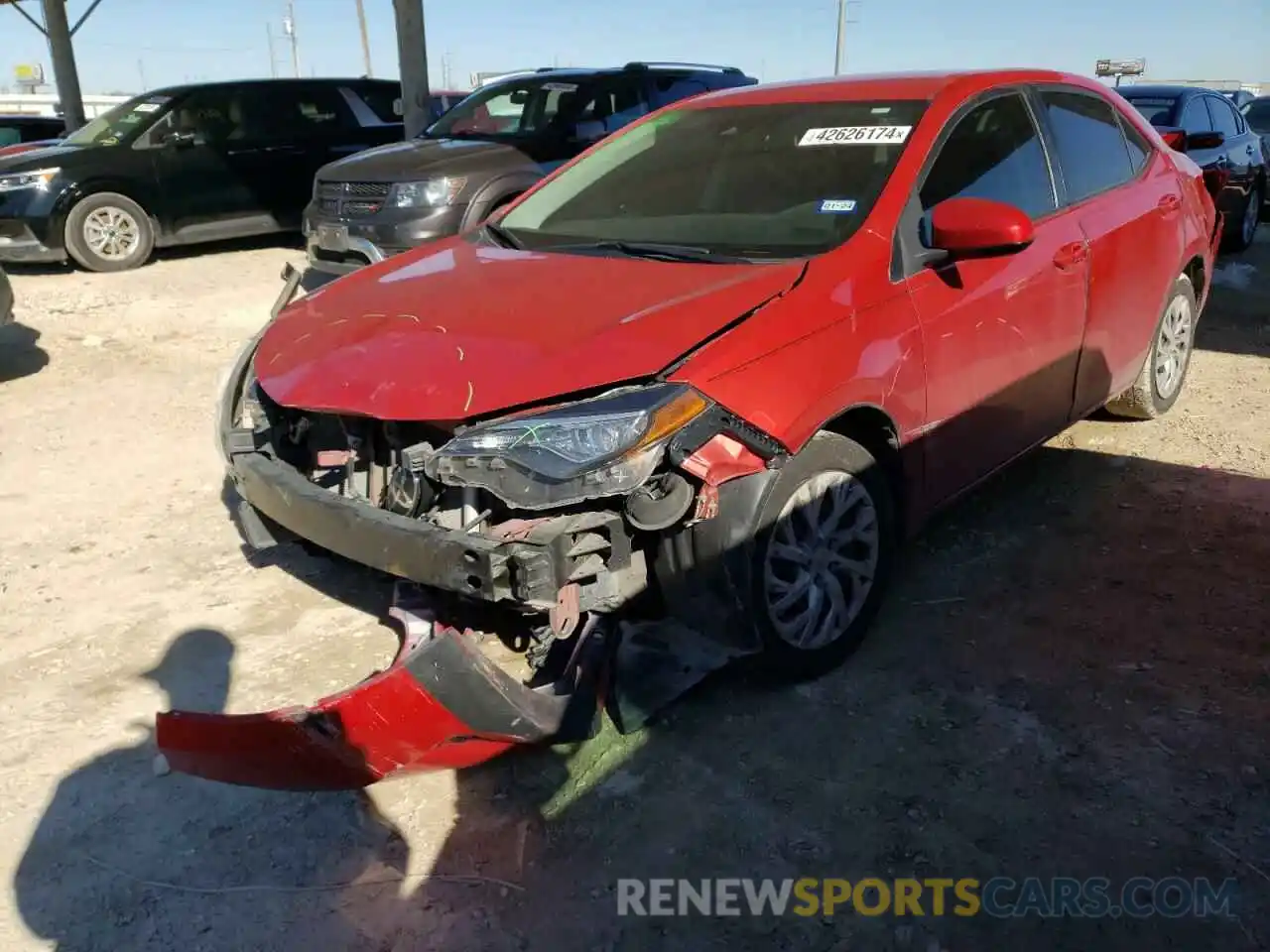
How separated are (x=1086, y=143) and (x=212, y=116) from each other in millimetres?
9263

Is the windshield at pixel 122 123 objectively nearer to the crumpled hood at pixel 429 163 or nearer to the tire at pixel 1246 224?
the crumpled hood at pixel 429 163

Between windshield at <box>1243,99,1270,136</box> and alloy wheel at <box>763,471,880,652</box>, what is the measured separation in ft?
46.2

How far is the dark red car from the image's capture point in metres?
2.50

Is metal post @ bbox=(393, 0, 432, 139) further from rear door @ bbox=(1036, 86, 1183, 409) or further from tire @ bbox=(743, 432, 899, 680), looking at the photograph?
tire @ bbox=(743, 432, 899, 680)

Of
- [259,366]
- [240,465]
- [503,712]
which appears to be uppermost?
[259,366]

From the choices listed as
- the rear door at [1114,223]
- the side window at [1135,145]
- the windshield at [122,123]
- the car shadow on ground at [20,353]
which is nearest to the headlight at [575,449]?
the rear door at [1114,223]

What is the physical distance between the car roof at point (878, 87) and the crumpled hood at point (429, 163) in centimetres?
420

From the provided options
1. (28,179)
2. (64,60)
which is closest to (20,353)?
(28,179)

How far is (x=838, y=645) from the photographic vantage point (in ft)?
10.5

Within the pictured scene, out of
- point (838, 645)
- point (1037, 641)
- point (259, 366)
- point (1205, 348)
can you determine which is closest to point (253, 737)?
point (259, 366)

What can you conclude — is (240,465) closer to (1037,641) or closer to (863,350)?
(863,350)

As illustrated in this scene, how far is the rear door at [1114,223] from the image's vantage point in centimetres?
411

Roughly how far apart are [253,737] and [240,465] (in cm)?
114

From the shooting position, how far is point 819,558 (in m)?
3.05
